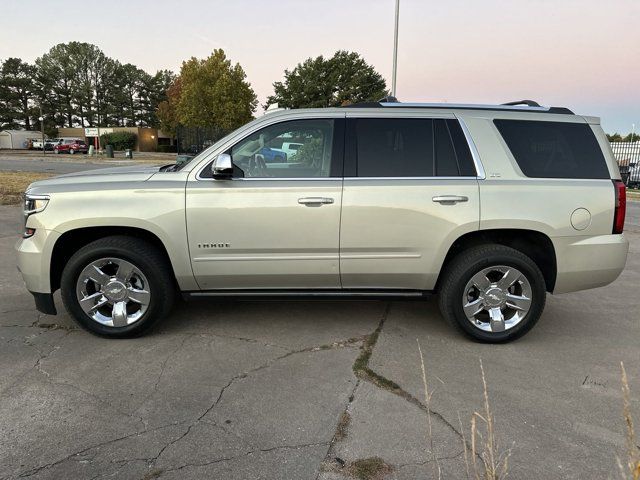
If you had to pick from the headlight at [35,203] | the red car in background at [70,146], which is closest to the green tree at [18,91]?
the red car in background at [70,146]

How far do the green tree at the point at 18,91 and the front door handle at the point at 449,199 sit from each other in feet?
272

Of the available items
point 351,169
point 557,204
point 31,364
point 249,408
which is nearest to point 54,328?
point 31,364

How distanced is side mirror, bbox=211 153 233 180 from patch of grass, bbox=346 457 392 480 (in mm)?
2207

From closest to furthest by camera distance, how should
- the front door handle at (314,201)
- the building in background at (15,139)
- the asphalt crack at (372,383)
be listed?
the asphalt crack at (372,383), the front door handle at (314,201), the building in background at (15,139)

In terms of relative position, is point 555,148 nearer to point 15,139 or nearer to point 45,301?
point 45,301

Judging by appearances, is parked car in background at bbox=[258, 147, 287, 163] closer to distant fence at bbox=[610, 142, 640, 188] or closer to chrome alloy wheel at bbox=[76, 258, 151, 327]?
chrome alloy wheel at bbox=[76, 258, 151, 327]

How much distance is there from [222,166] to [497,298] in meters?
2.41

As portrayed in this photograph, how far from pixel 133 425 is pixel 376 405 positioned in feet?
4.69

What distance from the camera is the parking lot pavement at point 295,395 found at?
2424 mm

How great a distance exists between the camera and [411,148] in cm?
386

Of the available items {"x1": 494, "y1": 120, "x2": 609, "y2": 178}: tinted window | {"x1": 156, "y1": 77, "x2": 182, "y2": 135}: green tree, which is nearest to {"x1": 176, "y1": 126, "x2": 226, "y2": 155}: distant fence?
{"x1": 494, "y1": 120, "x2": 609, "y2": 178}: tinted window

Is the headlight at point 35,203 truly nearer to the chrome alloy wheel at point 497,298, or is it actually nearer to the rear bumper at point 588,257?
the chrome alloy wheel at point 497,298

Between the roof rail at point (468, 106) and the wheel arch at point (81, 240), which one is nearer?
the wheel arch at point (81, 240)

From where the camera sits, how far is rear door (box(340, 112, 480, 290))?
3.71m
